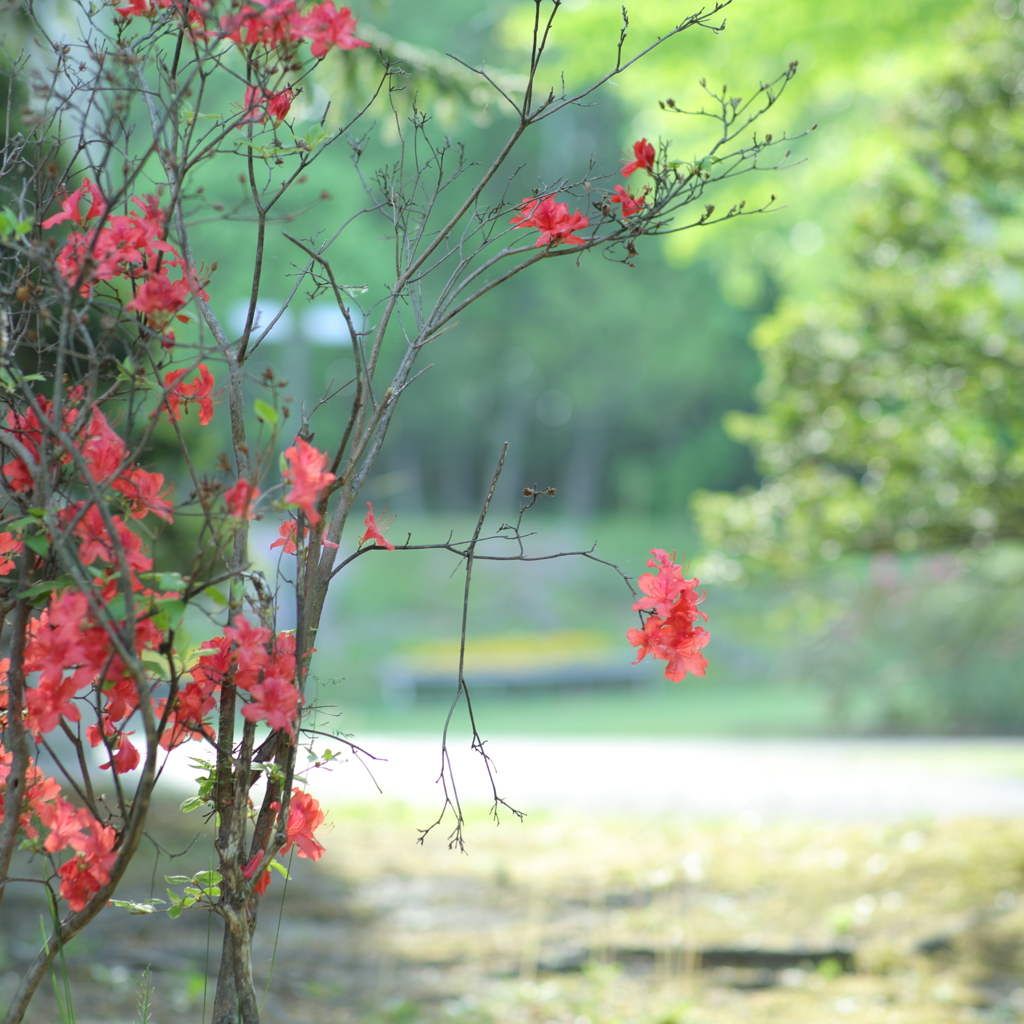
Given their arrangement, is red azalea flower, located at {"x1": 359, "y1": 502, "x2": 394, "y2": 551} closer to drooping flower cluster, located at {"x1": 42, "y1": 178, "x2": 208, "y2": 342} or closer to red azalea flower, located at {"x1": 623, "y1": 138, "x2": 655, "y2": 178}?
drooping flower cluster, located at {"x1": 42, "y1": 178, "x2": 208, "y2": 342}

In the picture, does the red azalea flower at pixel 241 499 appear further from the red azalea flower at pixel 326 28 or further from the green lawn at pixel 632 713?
the green lawn at pixel 632 713

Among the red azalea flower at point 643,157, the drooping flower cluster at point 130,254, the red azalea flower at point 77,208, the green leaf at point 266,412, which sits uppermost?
the red azalea flower at point 643,157

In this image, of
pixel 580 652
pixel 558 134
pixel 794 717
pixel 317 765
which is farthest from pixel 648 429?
pixel 317 765

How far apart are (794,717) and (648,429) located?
1304 cm

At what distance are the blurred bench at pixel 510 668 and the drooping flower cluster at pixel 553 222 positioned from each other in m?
13.2

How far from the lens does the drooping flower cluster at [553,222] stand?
5.06 feet

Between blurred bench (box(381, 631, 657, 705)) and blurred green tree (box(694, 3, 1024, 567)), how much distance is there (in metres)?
9.55

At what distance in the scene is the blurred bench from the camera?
49.1 feet

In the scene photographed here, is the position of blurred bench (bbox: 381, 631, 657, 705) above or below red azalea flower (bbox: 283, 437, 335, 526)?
above

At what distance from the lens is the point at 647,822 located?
6.04 metres

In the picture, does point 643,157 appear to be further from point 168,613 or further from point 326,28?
point 168,613

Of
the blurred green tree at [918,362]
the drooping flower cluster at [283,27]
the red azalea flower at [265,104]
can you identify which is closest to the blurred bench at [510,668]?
the blurred green tree at [918,362]

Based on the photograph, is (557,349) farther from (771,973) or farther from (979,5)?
(771,973)

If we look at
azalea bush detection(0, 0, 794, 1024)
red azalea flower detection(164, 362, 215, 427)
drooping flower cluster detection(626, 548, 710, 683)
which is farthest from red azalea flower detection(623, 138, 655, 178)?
red azalea flower detection(164, 362, 215, 427)
